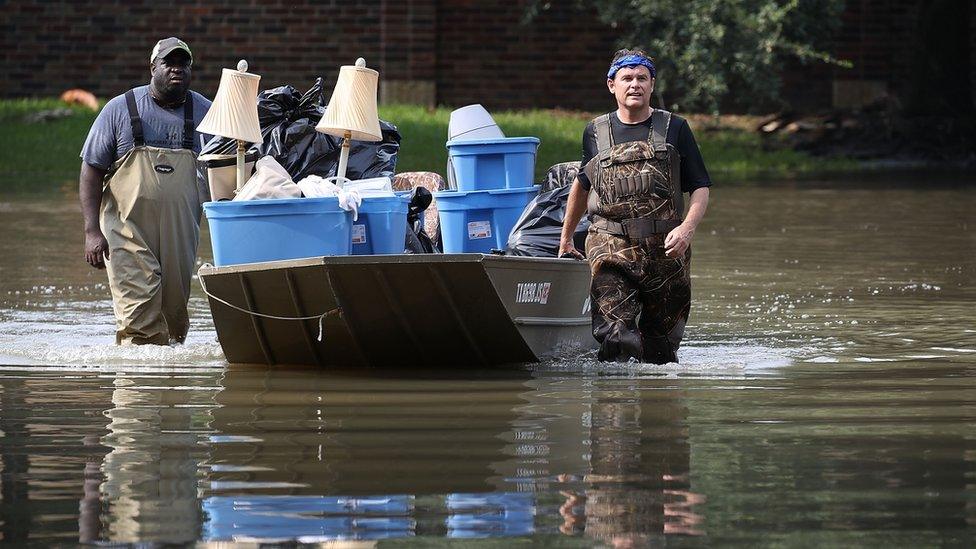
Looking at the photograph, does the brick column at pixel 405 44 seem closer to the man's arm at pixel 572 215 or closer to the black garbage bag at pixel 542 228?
the black garbage bag at pixel 542 228

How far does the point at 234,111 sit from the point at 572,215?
5.52 ft

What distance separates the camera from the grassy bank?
20938mm

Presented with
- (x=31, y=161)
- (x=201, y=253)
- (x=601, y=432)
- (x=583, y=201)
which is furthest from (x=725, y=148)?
(x=601, y=432)

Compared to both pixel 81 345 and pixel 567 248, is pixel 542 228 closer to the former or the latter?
pixel 567 248

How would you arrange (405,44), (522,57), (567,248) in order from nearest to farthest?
(567,248) → (405,44) → (522,57)

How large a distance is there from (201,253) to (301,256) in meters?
6.14

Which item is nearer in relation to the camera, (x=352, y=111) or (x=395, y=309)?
(x=395, y=309)

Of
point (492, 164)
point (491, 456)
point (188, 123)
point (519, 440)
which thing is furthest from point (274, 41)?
point (491, 456)

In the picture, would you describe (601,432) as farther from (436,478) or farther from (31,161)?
(31,161)

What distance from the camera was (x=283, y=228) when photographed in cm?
820

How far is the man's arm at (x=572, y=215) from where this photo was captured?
332 inches

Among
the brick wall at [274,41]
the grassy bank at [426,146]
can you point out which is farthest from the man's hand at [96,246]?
the brick wall at [274,41]

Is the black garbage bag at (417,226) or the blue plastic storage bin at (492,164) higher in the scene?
the blue plastic storage bin at (492,164)

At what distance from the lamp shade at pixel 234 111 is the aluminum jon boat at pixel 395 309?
64cm
